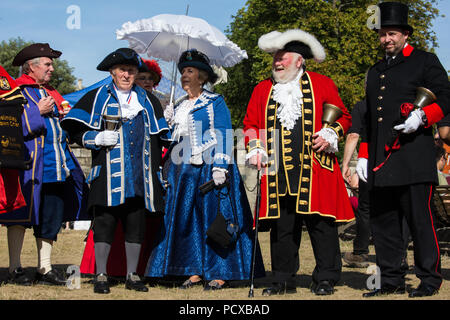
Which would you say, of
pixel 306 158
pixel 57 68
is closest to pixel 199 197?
pixel 306 158

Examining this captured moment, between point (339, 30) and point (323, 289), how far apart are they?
2370 cm

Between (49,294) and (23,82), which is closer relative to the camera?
(49,294)

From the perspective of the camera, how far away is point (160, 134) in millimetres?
5957

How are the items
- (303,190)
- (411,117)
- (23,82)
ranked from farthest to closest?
(23,82), (303,190), (411,117)

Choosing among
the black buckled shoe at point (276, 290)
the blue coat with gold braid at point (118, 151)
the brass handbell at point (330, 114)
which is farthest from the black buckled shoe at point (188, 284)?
the brass handbell at point (330, 114)

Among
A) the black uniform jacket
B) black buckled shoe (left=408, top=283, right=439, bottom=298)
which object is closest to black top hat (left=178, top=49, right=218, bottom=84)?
the black uniform jacket

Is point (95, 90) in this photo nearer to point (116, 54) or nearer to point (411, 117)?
point (116, 54)

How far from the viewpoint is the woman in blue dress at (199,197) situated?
19.5 feet

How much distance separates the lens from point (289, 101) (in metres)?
5.52

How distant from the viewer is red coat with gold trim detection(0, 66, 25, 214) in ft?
17.5

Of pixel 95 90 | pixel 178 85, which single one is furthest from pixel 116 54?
pixel 178 85

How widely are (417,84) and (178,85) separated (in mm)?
2642

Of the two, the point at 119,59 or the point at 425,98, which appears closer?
the point at 425,98

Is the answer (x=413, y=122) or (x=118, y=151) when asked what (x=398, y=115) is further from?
(x=118, y=151)
